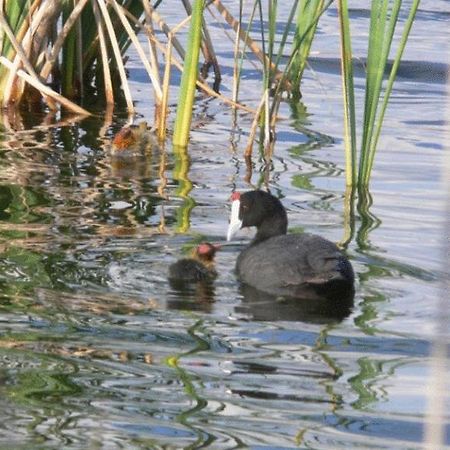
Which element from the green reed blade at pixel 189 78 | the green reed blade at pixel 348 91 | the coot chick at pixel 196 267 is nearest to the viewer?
the coot chick at pixel 196 267

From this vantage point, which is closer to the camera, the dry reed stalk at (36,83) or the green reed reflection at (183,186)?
the green reed reflection at (183,186)

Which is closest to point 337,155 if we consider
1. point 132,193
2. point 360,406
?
point 132,193

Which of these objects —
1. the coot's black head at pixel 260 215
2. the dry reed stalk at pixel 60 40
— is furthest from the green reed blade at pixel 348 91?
the dry reed stalk at pixel 60 40

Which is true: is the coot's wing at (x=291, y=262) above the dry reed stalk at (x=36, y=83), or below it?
below

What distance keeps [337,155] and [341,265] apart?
3205mm

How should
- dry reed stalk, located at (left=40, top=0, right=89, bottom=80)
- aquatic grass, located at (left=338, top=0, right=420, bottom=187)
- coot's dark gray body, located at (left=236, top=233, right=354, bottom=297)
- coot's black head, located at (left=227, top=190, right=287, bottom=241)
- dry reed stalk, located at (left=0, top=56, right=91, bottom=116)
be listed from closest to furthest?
coot's dark gray body, located at (left=236, top=233, right=354, bottom=297), coot's black head, located at (left=227, top=190, right=287, bottom=241), aquatic grass, located at (left=338, top=0, right=420, bottom=187), dry reed stalk, located at (left=0, top=56, right=91, bottom=116), dry reed stalk, located at (left=40, top=0, right=89, bottom=80)

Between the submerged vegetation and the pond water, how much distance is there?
10.0 inches

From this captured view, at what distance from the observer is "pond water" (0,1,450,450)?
4.34 metres

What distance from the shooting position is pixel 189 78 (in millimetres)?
8125

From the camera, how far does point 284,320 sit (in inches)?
223

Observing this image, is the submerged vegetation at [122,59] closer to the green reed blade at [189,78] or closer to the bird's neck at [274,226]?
the green reed blade at [189,78]

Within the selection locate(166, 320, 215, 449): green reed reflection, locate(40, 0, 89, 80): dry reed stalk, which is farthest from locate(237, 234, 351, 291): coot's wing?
locate(40, 0, 89, 80): dry reed stalk

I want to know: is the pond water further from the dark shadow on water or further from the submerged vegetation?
the submerged vegetation

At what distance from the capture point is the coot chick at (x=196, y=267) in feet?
19.9
